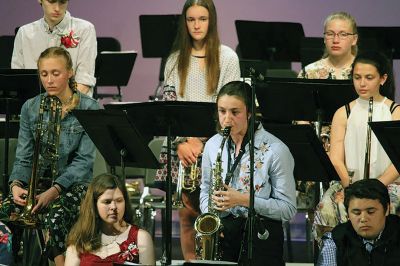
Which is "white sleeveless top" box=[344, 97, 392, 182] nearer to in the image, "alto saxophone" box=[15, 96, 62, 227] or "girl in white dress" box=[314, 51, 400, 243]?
"girl in white dress" box=[314, 51, 400, 243]

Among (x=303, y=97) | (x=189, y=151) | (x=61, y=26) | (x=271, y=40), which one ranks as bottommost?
(x=189, y=151)

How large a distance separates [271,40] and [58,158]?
9.72ft

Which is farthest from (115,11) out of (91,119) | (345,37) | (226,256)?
(226,256)

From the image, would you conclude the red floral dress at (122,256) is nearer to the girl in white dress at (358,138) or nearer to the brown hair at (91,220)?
the brown hair at (91,220)

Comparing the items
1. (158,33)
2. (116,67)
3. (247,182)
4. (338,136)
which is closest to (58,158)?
(247,182)

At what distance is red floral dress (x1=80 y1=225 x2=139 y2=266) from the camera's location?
5.29 metres

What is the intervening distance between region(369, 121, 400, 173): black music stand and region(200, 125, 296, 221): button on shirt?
583 mm

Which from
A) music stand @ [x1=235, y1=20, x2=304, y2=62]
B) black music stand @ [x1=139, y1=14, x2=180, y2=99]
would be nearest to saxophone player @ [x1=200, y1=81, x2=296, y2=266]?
music stand @ [x1=235, y1=20, x2=304, y2=62]

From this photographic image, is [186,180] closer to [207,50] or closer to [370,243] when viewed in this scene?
[207,50]

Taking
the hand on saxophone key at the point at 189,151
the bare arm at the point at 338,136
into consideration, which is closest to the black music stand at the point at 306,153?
the bare arm at the point at 338,136

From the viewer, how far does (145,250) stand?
5.36 m

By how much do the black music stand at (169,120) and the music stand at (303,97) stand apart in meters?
0.45

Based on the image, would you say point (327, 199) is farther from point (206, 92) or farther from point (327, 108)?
point (206, 92)

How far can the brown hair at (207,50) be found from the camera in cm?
639
